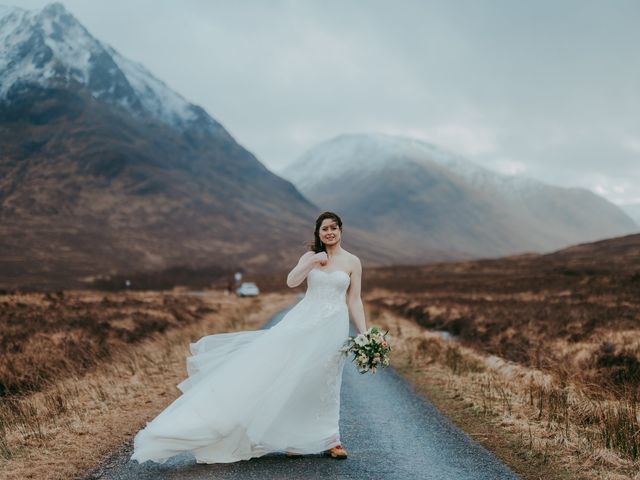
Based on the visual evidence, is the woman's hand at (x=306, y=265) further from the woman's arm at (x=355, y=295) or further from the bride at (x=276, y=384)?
the woman's arm at (x=355, y=295)

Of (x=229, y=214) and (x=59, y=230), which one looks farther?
(x=229, y=214)

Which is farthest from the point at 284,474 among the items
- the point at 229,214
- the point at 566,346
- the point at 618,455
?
the point at 229,214

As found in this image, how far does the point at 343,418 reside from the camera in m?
8.79

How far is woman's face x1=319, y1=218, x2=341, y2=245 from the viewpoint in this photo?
22.9 feet

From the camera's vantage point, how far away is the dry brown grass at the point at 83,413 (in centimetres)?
643

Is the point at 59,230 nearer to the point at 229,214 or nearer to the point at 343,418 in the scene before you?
the point at 229,214

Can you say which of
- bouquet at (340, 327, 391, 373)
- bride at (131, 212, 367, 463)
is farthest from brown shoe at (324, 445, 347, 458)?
bouquet at (340, 327, 391, 373)

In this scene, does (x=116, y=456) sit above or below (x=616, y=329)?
below

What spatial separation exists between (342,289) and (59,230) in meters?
147

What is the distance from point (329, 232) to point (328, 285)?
67 centimetres

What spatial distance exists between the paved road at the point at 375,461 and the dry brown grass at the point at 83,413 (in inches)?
21.6

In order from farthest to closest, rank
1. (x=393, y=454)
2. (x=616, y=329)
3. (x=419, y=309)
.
A: (x=419, y=309)
(x=616, y=329)
(x=393, y=454)

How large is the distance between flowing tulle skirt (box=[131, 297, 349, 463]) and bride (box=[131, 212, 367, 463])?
11 mm

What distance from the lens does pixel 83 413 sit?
28.2ft
